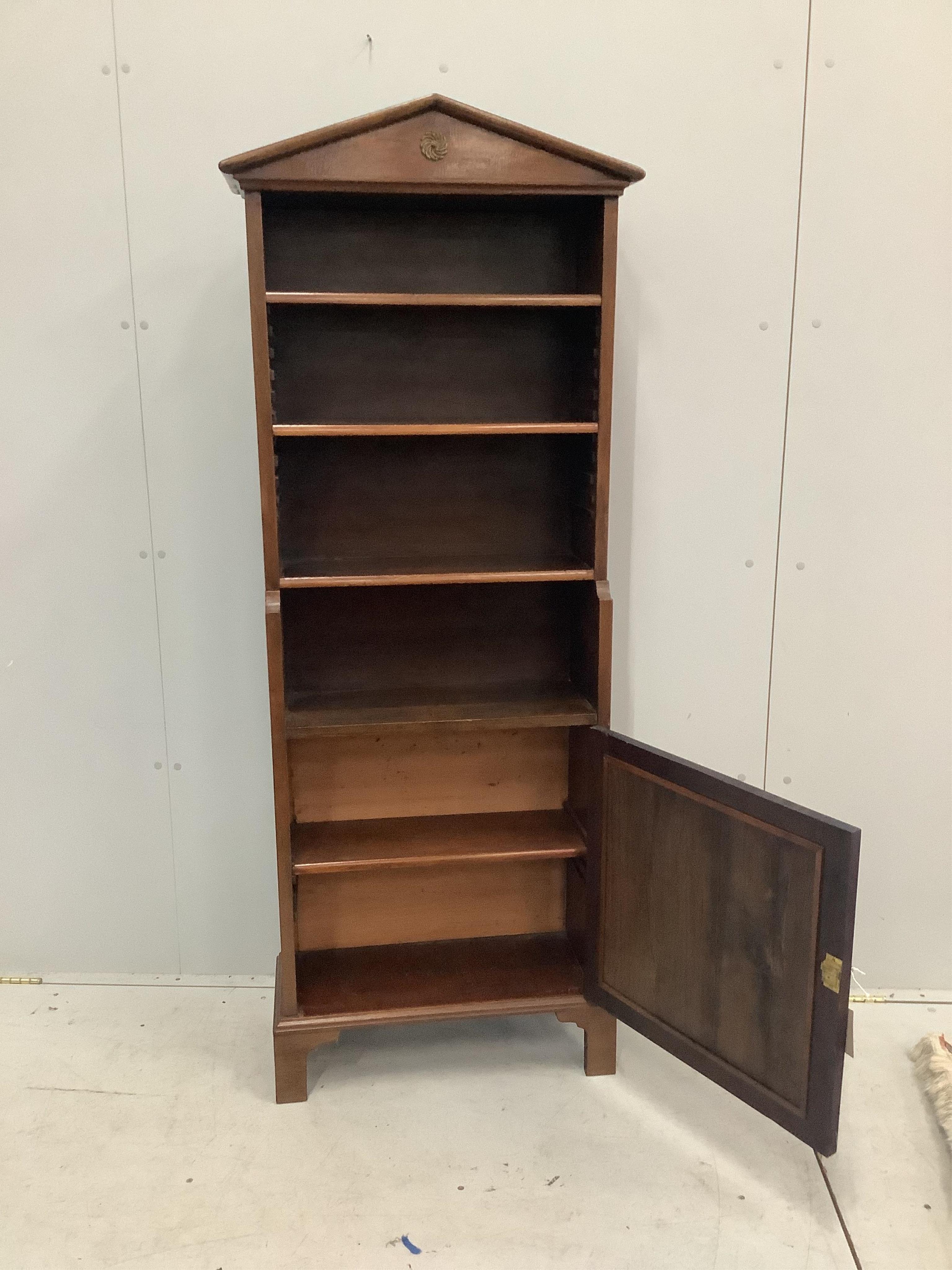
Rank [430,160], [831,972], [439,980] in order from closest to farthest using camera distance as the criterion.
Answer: [831,972] → [430,160] → [439,980]

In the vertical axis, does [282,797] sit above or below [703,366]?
below

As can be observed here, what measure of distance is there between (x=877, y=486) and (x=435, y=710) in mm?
1175

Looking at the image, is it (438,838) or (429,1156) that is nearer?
(429,1156)

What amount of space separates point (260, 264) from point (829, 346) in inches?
50.5

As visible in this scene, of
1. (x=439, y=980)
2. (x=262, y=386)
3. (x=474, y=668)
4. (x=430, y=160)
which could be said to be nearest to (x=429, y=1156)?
(x=439, y=980)

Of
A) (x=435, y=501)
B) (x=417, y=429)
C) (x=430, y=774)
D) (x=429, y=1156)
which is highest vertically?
(x=417, y=429)

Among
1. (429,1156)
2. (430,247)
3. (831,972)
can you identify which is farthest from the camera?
(430,247)

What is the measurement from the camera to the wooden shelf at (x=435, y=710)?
1.87 m

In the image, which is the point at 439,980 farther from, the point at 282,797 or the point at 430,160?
the point at 430,160

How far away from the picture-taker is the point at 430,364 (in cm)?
197

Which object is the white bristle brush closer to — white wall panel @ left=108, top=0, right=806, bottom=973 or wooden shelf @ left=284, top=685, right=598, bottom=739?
white wall panel @ left=108, top=0, right=806, bottom=973

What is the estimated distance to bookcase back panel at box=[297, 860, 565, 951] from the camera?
214 centimetres

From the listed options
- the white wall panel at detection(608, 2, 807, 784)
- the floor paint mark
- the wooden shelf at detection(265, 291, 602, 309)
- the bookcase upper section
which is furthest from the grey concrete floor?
the bookcase upper section

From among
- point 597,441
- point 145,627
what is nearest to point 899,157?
point 597,441
